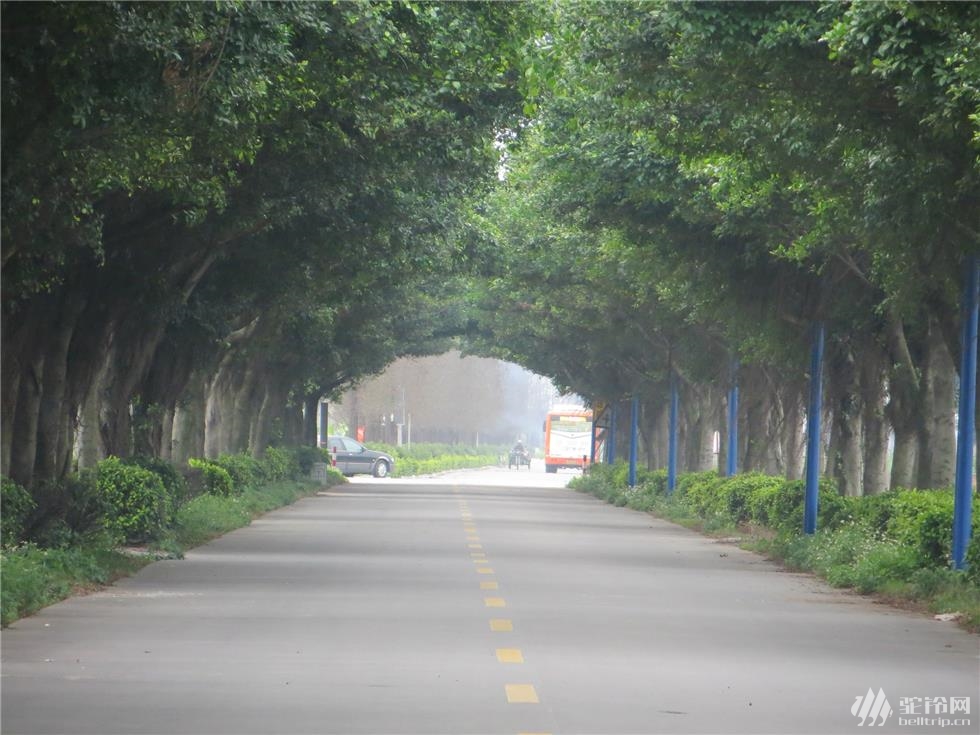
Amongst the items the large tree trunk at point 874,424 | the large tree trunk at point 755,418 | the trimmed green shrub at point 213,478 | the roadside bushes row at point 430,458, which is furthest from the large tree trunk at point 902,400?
the roadside bushes row at point 430,458

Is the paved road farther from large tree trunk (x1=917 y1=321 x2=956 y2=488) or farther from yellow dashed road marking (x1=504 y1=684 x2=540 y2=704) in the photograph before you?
large tree trunk (x1=917 y1=321 x2=956 y2=488)

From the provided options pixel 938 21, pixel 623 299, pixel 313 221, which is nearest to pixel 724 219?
pixel 313 221

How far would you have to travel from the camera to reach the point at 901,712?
10609 mm

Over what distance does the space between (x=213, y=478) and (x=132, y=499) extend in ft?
43.3

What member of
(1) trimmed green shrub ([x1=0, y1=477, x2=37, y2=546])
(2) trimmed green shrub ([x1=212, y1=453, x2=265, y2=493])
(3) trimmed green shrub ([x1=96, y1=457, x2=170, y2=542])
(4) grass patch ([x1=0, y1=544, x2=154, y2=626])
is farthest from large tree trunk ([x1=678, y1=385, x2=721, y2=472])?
(1) trimmed green shrub ([x1=0, y1=477, x2=37, y2=546])

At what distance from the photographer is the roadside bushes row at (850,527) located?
63.1 feet

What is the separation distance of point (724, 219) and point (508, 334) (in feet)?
120

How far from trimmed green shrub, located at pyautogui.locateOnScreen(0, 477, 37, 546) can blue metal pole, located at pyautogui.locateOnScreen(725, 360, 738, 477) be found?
19754mm

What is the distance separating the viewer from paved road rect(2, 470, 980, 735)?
10078 millimetres

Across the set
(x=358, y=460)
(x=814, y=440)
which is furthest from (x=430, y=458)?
(x=814, y=440)

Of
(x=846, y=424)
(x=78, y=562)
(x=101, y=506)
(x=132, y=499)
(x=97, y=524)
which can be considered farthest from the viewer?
(x=846, y=424)

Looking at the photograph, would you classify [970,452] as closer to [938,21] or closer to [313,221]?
[938,21]

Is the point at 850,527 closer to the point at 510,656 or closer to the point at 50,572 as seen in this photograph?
the point at 50,572

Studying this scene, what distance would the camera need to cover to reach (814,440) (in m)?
26.3
